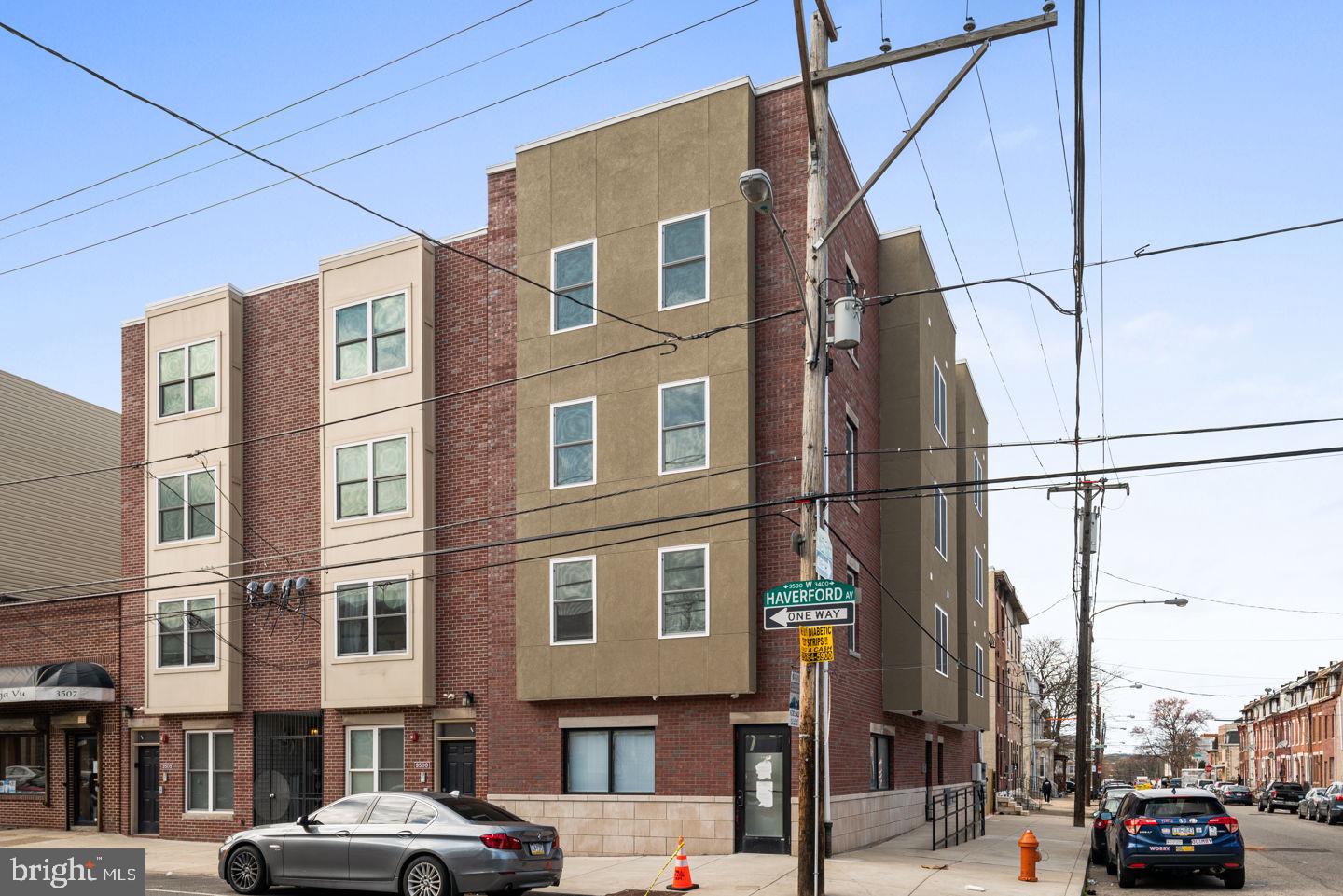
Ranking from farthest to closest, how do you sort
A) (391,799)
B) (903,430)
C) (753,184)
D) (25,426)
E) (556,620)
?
(25,426) → (903,430) → (556,620) → (391,799) → (753,184)

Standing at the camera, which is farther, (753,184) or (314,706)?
(314,706)

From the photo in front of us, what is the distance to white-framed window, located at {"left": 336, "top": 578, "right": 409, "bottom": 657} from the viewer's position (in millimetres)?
26109

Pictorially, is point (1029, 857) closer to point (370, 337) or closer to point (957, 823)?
point (957, 823)

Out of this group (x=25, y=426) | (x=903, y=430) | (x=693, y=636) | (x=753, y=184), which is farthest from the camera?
(x=25, y=426)

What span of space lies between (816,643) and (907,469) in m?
14.3

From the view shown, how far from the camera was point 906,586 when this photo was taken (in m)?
28.7

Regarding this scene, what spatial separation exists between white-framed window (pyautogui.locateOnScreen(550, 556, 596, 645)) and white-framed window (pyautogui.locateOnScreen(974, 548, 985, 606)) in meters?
19.7

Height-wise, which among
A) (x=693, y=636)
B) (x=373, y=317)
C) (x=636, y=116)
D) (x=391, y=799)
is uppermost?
(x=636, y=116)

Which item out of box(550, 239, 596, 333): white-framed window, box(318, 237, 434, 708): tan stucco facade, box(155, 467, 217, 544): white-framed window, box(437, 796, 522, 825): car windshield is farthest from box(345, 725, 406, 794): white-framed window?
box(437, 796, 522, 825): car windshield

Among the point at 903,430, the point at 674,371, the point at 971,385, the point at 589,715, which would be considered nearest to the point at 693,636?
the point at 589,715

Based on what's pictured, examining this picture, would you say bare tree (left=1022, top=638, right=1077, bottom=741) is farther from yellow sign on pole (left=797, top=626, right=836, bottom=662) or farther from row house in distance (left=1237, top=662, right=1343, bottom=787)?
yellow sign on pole (left=797, top=626, right=836, bottom=662)

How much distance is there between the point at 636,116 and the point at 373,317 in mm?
7441

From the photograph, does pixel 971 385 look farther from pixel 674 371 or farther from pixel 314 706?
pixel 314 706

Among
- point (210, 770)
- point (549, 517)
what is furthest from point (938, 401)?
point (210, 770)
